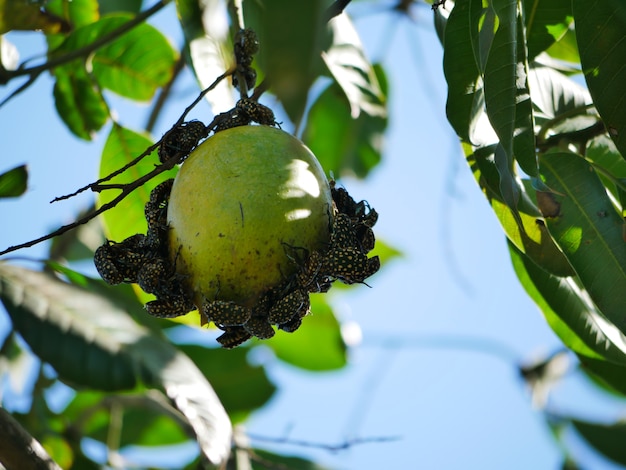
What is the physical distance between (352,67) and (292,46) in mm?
1445

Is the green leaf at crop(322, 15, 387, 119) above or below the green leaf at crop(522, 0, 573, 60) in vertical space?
below

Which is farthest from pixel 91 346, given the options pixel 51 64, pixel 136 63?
pixel 136 63

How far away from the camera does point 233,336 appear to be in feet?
5.20

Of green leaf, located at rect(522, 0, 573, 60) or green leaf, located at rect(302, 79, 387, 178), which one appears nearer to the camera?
green leaf, located at rect(522, 0, 573, 60)

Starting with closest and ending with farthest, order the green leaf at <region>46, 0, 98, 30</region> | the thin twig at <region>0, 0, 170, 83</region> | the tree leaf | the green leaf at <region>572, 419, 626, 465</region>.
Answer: the tree leaf → the thin twig at <region>0, 0, 170, 83</region> → the green leaf at <region>572, 419, 626, 465</region> → the green leaf at <region>46, 0, 98, 30</region>

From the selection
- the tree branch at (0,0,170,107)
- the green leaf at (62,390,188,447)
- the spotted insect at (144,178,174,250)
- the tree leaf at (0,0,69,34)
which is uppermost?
the tree leaf at (0,0,69,34)

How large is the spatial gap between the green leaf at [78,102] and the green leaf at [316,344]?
40.9 inches

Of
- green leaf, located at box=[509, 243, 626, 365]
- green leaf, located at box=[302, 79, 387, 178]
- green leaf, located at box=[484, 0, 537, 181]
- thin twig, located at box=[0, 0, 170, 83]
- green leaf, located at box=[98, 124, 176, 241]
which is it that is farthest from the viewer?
green leaf, located at box=[302, 79, 387, 178]

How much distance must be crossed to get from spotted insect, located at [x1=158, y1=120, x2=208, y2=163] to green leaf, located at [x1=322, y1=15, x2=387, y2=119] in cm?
45

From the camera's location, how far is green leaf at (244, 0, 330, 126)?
70cm

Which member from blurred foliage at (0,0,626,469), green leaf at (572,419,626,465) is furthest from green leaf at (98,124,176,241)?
green leaf at (572,419,626,465)

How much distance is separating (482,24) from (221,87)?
2.11 feet

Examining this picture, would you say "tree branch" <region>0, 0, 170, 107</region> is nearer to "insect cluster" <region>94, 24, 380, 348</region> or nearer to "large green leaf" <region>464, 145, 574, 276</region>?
"insect cluster" <region>94, 24, 380, 348</region>

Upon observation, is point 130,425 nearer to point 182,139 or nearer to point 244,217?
point 182,139
